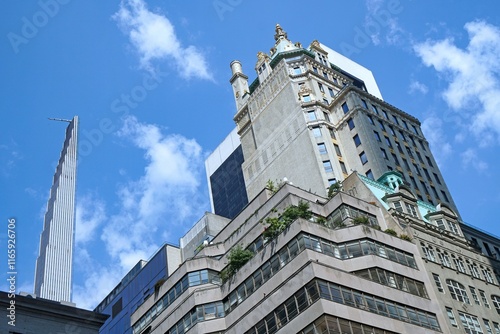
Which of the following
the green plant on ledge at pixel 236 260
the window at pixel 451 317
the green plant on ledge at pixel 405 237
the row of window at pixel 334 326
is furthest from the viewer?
the green plant on ledge at pixel 236 260

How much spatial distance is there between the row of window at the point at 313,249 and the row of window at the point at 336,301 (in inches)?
139

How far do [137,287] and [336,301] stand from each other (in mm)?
41895

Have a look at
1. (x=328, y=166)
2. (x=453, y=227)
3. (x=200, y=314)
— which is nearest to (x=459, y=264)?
(x=453, y=227)

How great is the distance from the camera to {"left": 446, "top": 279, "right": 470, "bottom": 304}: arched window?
6341 centimetres

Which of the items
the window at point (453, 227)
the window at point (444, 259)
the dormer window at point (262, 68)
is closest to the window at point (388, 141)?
the dormer window at point (262, 68)

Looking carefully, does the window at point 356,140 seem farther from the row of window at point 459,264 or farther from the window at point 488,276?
the window at point 488,276

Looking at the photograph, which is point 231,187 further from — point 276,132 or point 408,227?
point 408,227

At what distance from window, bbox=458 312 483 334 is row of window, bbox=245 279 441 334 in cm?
331

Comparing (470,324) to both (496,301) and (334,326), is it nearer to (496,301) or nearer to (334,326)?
(496,301)

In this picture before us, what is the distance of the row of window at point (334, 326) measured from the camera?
52.9m

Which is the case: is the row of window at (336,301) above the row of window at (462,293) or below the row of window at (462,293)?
below

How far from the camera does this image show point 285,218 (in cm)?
6394

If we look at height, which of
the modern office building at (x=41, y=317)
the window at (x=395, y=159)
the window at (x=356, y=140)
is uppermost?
the window at (x=356, y=140)

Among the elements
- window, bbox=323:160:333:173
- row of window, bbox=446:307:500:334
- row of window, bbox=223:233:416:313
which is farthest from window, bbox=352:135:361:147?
row of window, bbox=446:307:500:334
